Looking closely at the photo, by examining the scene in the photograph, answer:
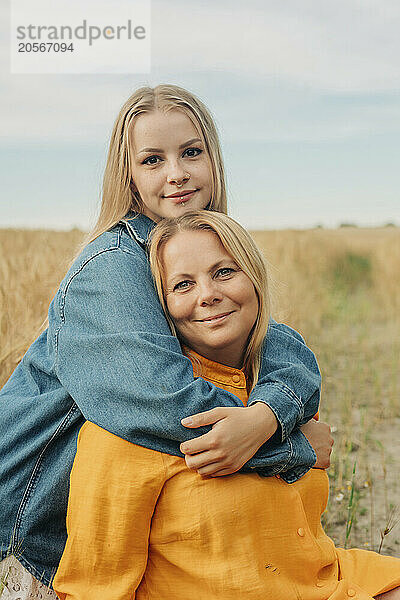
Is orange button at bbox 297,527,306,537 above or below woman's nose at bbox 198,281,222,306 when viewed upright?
below

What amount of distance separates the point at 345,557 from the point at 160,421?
84cm

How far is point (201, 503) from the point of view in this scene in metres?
1.92

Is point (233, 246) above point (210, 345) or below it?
above

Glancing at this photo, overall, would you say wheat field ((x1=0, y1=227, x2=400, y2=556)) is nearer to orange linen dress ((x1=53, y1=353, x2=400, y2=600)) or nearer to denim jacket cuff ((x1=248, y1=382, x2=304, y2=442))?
denim jacket cuff ((x1=248, y1=382, x2=304, y2=442))

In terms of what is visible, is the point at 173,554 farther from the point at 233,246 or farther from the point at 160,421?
the point at 233,246

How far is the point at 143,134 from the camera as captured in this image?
7.74 ft

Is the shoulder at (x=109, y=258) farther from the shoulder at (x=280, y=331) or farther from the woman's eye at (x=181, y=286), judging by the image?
the shoulder at (x=280, y=331)

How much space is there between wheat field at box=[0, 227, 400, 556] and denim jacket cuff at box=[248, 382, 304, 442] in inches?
15.1

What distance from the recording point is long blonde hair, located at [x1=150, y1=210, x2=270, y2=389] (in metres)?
2.08

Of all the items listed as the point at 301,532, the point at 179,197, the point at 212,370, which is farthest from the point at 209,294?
the point at 301,532

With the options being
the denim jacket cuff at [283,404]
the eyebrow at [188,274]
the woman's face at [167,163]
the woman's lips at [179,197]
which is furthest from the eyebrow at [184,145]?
the denim jacket cuff at [283,404]

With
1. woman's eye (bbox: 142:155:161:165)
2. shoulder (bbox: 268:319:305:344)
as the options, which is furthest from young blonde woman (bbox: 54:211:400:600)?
woman's eye (bbox: 142:155:161:165)

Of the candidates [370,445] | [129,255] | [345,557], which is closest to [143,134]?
[129,255]

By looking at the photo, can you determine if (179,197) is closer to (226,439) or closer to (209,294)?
(209,294)
